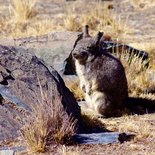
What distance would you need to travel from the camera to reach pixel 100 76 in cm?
1098

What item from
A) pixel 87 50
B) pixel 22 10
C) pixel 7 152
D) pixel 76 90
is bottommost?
pixel 76 90

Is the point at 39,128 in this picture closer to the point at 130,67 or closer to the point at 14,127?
the point at 14,127

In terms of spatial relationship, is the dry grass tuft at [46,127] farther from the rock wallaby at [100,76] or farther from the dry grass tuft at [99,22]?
the dry grass tuft at [99,22]

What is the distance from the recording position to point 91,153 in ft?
27.3

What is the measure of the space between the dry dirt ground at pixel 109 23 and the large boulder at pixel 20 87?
100 centimetres

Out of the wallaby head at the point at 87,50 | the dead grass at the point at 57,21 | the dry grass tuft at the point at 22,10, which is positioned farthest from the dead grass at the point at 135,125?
the dry grass tuft at the point at 22,10

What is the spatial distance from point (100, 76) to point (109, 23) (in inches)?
350

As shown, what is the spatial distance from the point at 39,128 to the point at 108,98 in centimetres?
295

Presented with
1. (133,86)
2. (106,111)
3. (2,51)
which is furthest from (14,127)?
(133,86)

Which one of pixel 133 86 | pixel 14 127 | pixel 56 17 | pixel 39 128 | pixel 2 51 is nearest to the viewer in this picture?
pixel 39 128

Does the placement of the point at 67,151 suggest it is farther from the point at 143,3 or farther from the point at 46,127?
the point at 143,3

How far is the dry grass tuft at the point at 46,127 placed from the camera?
8258mm

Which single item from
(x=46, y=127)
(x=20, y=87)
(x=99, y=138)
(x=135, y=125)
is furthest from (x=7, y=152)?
(x=135, y=125)

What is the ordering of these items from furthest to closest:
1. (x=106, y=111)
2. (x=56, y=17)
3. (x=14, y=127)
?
(x=56, y=17), (x=106, y=111), (x=14, y=127)
